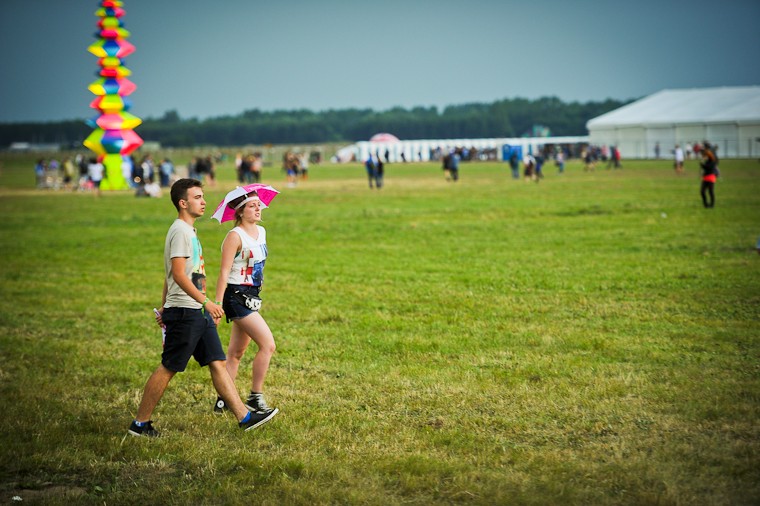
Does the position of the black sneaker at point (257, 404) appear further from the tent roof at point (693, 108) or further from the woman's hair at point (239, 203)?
the tent roof at point (693, 108)

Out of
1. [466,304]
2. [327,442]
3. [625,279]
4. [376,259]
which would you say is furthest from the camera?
[376,259]

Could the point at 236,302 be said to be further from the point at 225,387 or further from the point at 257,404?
the point at 257,404

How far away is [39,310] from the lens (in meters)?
12.1

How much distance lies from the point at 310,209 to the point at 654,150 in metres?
51.8

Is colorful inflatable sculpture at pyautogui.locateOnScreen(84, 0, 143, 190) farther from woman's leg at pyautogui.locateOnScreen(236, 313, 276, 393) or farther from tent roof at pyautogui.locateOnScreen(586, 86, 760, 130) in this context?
tent roof at pyautogui.locateOnScreen(586, 86, 760, 130)

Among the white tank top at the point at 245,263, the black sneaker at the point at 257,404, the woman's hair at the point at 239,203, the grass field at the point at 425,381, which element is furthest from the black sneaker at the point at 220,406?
the woman's hair at the point at 239,203

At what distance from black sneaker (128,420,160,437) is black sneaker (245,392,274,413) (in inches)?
28.4

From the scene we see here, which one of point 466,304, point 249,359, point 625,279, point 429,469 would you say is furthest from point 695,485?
point 625,279

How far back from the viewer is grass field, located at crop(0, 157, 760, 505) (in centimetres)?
545

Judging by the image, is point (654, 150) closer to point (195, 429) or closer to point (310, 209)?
point (310, 209)

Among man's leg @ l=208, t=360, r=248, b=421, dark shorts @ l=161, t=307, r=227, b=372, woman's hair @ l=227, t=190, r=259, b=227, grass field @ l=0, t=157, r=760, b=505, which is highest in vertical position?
woman's hair @ l=227, t=190, r=259, b=227

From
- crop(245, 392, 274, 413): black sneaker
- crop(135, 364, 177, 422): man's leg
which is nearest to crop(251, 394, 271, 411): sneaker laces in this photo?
crop(245, 392, 274, 413): black sneaker

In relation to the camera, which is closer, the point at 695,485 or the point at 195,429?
the point at 695,485

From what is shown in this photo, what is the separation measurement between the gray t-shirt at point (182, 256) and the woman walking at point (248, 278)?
244 mm
